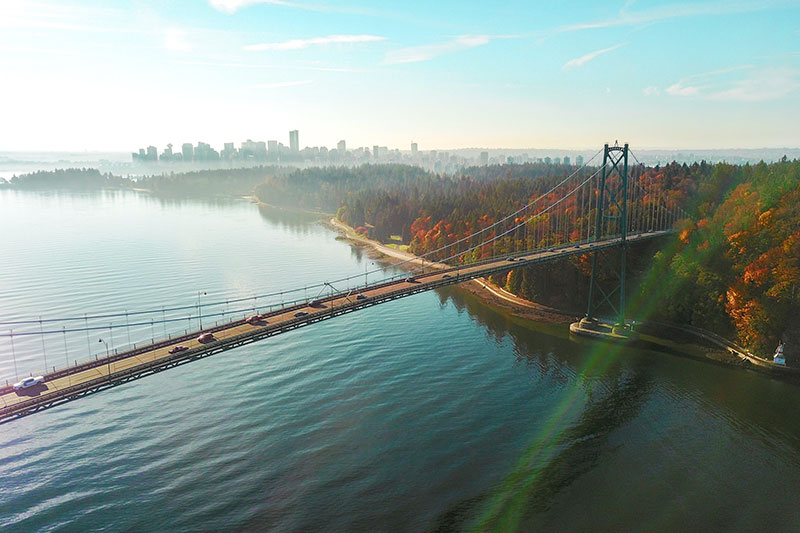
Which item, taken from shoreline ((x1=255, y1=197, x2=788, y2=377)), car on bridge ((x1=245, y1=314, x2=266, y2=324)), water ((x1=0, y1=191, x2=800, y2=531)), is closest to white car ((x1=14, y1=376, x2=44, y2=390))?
water ((x1=0, y1=191, x2=800, y2=531))

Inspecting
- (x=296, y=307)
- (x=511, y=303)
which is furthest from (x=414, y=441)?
(x=511, y=303)

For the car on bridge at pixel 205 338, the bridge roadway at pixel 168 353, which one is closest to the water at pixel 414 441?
the bridge roadway at pixel 168 353

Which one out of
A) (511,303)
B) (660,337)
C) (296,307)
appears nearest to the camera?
(296,307)

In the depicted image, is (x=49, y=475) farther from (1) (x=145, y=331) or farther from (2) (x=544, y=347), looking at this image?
(2) (x=544, y=347)

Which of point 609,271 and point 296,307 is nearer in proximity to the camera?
point 296,307

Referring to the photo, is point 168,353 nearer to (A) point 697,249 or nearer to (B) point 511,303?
(B) point 511,303

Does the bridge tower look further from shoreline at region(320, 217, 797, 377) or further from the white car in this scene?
the white car

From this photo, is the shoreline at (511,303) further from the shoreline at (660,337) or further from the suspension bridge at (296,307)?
the suspension bridge at (296,307)
